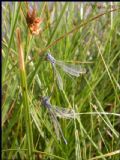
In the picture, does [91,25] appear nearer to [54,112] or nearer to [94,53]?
[94,53]

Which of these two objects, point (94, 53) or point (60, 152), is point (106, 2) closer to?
point (94, 53)

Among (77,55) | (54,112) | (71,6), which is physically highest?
(71,6)

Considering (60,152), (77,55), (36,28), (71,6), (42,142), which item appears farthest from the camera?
(71,6)

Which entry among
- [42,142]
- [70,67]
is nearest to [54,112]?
[70,67]

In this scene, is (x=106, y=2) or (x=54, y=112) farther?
(x=106, y=2)

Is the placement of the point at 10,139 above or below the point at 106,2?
below

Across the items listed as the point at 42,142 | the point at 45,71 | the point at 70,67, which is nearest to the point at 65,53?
the point at 45,71

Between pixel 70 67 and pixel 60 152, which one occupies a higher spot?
pixel 70 67

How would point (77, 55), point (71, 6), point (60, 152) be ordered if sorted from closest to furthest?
point (60, 152) → point (77, 55) → point (71, 6)

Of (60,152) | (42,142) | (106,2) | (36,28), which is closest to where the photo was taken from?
(36,28)
